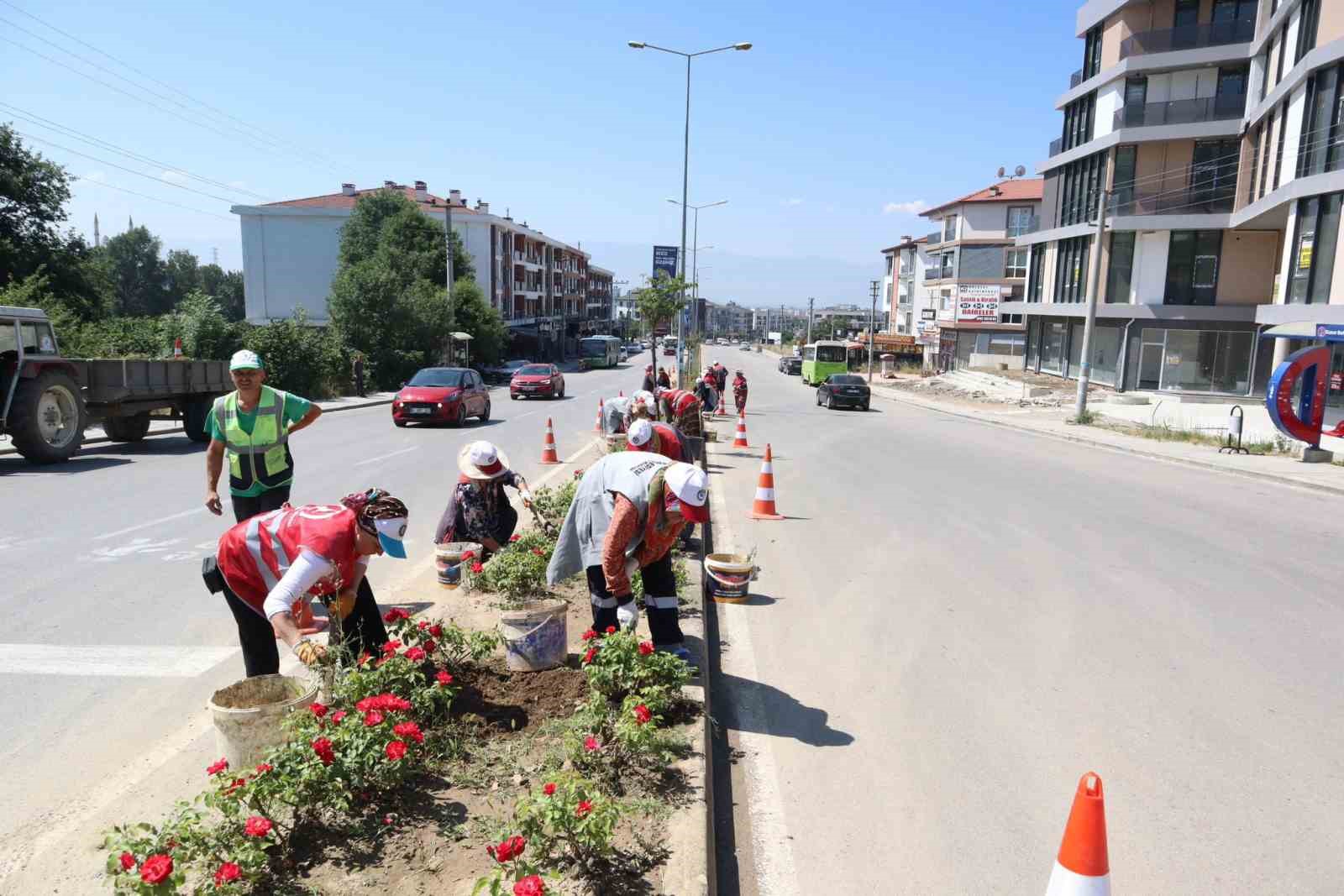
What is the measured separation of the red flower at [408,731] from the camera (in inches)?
138

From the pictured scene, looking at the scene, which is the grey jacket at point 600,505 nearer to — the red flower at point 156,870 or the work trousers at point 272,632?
the work trousers at point 272,632

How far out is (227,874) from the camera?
2668 millimetres

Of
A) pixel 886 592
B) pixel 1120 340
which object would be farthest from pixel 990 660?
pixel 1120 340

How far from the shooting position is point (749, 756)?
4.71 m

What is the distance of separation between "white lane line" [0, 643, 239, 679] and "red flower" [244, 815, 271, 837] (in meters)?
3.01

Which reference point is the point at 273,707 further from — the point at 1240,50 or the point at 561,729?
the point at 1240,50

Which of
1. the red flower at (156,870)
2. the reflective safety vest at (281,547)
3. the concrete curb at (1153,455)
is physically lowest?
the concrete curb at (1153,455)

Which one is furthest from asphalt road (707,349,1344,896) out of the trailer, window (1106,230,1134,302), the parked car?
window (1106,230,1134,302)

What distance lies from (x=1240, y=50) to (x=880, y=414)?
2062 cm

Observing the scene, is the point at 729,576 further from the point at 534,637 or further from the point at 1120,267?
the point at 1120,267

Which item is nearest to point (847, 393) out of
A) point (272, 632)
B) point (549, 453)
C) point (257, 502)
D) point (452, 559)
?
point (549, 453)

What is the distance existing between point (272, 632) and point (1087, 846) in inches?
142

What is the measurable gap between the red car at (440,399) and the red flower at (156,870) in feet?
63.9

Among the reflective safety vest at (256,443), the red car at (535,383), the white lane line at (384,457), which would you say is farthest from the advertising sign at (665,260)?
the reflective safety vest at (256,443)
